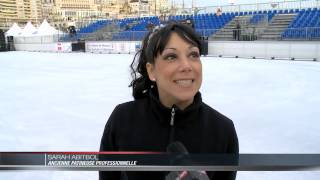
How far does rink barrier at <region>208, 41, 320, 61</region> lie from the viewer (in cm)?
1302

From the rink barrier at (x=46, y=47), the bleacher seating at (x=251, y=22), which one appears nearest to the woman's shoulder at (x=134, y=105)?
the bleacher seating at (x=251, y=22)

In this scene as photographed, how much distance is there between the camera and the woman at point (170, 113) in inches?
49.7

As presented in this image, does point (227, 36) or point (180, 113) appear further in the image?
point (227, 36)

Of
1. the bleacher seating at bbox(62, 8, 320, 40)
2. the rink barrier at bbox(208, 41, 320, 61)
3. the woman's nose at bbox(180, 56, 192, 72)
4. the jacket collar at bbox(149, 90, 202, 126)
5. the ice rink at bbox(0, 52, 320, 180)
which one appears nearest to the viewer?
the woman's nose at bbox(180, 56, 192, 72)

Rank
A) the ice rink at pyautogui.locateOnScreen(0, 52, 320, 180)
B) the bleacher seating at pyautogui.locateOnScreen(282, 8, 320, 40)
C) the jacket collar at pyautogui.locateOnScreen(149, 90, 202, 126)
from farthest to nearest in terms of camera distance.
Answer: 1. the bleacher seating at pyautogui.locateOnScreen(282, 8, 320, 40)
2. the ice rink at pyautogui.locateOnScreen(0, 52, 320, 180)
3. the jacket collar at pyautogui.locateOnScreen(149, 90, 202, 126)

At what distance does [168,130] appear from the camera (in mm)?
1348

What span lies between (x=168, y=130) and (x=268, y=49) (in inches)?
541

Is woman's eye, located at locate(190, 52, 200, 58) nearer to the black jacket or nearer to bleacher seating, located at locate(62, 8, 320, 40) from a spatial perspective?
the black jacket

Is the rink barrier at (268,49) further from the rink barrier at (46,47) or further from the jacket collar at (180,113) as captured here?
the jacket collar at (180,113)

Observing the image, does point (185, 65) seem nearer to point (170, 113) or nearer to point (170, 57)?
point (170, 57)

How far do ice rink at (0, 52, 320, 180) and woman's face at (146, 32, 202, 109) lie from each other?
72 centimetres

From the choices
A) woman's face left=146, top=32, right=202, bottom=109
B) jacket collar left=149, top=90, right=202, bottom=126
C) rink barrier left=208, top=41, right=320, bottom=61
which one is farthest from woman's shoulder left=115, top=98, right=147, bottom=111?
rink barrier left=208, top=41, right=320, bottom=61

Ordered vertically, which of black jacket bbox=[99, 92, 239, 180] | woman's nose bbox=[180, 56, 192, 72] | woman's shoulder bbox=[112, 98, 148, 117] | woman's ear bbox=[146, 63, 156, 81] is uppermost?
woman's nose bbox=[180, 56, 192, 72]

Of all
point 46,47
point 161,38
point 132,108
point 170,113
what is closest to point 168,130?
point 170,113
